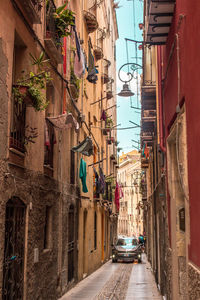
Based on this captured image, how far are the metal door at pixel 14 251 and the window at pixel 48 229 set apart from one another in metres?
2.61

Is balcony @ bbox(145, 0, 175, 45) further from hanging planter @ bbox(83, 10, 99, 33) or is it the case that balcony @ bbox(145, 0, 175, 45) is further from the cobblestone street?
hanging planter @ bbox(83, 10, 99, 33)

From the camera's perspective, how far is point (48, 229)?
1064 centimetres

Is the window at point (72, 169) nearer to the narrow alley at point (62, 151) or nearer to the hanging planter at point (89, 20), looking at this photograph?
the narrow alley at point (62, 151)

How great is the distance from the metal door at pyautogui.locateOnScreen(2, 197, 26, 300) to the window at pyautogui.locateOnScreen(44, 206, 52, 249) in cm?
261

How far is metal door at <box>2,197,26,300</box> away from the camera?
22.9 ft

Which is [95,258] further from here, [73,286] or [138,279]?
[73,286]

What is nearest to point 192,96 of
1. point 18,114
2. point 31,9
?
point 18,114

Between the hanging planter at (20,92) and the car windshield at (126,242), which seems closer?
the hanging planter at (20,92)

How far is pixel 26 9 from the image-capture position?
770cm

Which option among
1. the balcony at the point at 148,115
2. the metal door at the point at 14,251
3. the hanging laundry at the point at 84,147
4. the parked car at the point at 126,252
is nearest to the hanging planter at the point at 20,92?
the metal door at the point at 14,251

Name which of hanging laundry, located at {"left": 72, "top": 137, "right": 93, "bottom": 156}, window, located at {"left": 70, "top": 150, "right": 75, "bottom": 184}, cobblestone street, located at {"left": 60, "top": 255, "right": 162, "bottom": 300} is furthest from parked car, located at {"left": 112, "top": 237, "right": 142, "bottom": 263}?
hanging laundry, located at {"left": 72, "top": 137, "right": 93, "bottom": 156}

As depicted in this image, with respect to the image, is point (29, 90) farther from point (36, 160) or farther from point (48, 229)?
point (48, 229)

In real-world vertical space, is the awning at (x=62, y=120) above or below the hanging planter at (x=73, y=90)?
below

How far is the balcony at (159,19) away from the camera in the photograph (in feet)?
23.8
